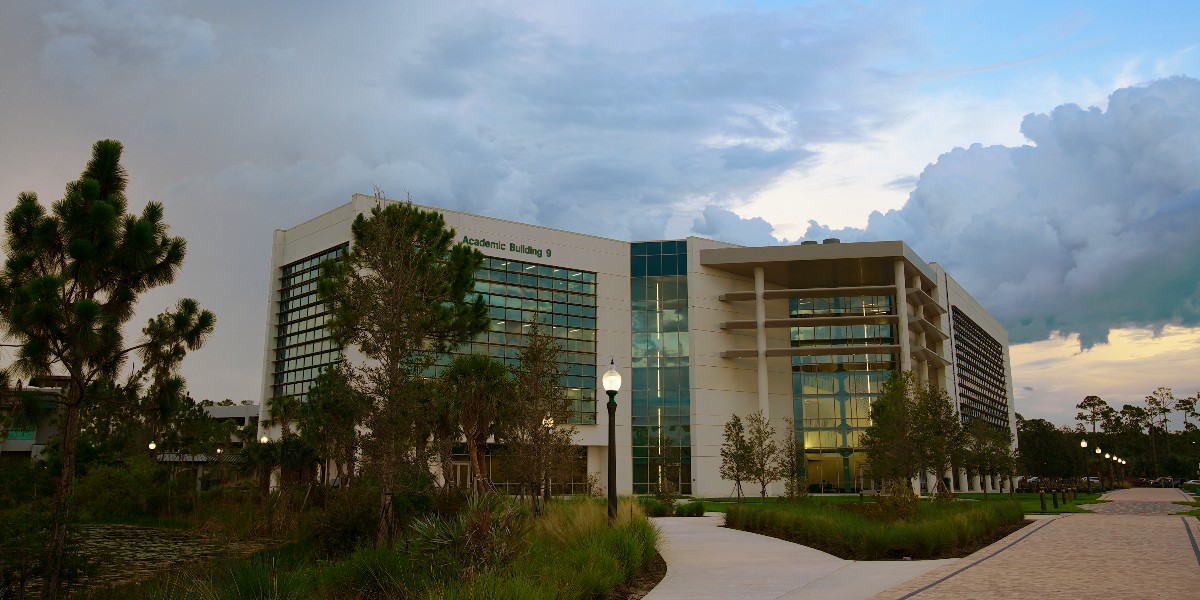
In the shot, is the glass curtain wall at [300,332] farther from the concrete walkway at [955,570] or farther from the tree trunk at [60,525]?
the concrete walkway at [955,570]

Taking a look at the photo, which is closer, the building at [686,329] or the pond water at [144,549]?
the pond water at [144,549]

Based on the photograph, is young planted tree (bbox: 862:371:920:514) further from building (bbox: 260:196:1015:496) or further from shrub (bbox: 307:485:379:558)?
shrub (bbox: 307:485:379:558)

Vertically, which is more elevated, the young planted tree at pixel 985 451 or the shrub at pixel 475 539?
the young planted tree at pixel 985 451

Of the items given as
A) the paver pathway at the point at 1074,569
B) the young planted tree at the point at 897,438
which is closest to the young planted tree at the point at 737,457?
the young planted tree at the point at 897,438

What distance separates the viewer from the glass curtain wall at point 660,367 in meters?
63.6

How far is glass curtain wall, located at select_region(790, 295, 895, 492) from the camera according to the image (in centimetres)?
6619

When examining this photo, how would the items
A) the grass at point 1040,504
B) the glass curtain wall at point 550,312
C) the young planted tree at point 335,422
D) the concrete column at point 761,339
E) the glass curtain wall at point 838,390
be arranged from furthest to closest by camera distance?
the glass curtain wall at point 838,390 < the concrete column at point 761,339 < the glass curtain wall at point 550,312 < the grass at point 1040,504 < the young planted tree at point 335,422

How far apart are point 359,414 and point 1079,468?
111670mm

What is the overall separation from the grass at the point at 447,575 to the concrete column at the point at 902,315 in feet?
169

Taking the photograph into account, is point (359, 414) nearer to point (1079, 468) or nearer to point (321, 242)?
point (321, 242)

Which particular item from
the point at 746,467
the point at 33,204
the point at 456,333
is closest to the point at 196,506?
the point at 456,333

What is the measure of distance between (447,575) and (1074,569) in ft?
34.6

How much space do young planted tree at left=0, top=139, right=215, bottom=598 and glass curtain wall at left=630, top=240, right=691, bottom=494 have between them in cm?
4657

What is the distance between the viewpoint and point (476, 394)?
32.6 m
